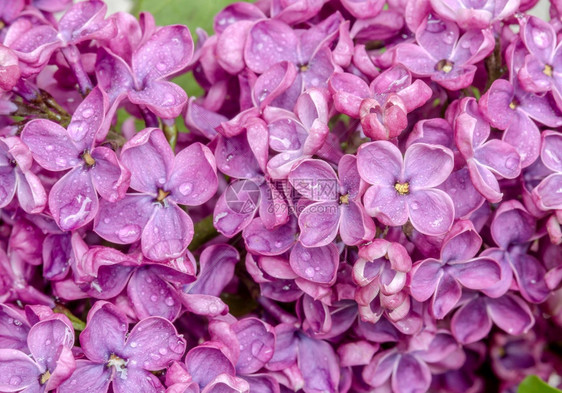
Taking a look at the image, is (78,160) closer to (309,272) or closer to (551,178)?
(309,272)

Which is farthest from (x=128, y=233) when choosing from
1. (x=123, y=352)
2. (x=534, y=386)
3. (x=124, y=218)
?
(x=534, y=386)

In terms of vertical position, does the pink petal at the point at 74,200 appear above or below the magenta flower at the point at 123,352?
above

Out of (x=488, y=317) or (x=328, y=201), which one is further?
(x=488, y=317)

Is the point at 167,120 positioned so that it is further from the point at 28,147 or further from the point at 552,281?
the point at 552,281

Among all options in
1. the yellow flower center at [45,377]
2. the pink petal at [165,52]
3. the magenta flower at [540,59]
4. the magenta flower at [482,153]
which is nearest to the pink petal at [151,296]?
the yellow flower center at [45,377]

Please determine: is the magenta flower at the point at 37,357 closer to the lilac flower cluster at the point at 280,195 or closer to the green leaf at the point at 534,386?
the lilac flower cluster at the point at 280,195

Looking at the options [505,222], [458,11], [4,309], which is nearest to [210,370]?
[4,309]
